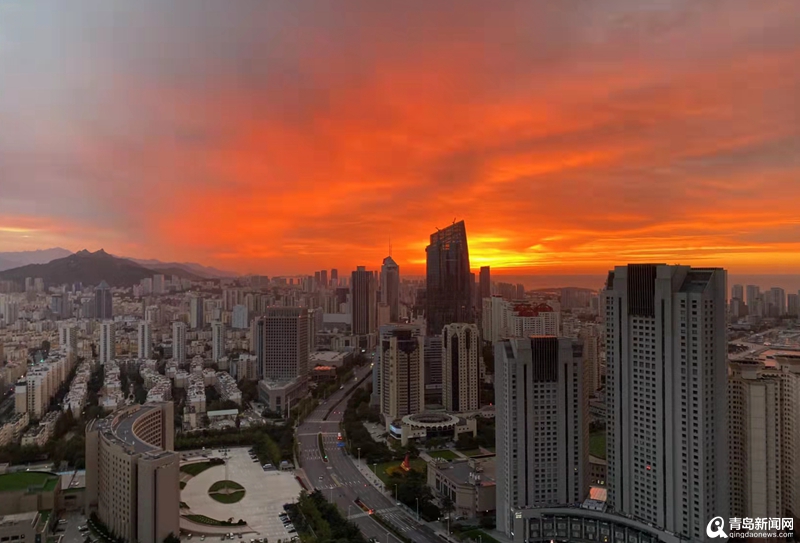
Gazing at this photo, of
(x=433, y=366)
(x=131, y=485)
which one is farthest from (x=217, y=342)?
(x=131, y=485)

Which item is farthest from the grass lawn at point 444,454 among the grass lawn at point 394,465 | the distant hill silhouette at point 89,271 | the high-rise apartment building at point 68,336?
the high-rise apartment building at point 68,336

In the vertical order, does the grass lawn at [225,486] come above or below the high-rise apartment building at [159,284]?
below

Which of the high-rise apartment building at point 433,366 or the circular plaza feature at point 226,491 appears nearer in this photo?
the circular plaza feature at point 226,491

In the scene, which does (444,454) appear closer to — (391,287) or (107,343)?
(107,343)

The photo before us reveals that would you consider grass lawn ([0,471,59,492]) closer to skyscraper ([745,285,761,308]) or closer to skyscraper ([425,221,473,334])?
skyscraper ([745,285,761,308])

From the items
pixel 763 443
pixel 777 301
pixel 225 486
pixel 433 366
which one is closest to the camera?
pixel 763 443

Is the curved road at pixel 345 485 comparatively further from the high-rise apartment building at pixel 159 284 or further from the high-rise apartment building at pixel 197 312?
the high-rise apartment building at pixel 197 312
